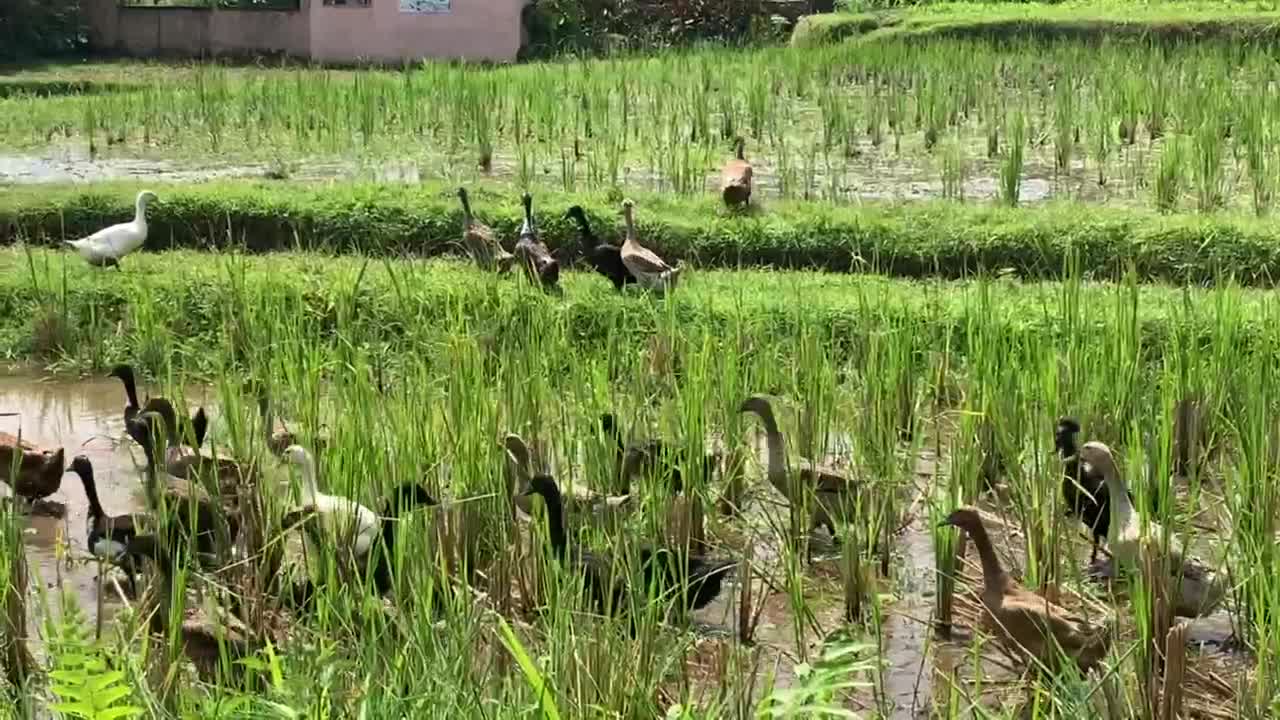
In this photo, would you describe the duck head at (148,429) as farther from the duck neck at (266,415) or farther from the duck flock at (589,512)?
the duck neck at (266,415)

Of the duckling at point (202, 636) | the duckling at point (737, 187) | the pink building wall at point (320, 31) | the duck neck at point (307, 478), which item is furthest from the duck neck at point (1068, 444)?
the pink building wall at point (320, 31)

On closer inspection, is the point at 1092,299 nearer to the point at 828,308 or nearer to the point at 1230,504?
the point at 828,308

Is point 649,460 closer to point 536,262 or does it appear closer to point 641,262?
point 641,262

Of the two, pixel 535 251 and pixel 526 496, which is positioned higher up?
pixel 535 251

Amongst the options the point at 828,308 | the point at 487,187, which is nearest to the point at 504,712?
the point at 828,308

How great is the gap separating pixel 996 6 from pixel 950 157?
13928 millimetres

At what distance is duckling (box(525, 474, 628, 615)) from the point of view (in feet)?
14.0

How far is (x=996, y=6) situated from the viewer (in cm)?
2391

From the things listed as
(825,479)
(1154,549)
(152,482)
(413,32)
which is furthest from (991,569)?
(413,32)

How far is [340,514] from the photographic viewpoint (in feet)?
15.3

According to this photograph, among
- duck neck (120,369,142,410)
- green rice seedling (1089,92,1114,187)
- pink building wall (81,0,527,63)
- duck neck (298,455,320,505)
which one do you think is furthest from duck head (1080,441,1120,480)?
pink building wall (81,0,527,63)

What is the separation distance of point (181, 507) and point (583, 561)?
1447 mm

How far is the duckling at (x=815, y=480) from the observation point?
5117 mm

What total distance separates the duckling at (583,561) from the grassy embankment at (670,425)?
0.28 feet
